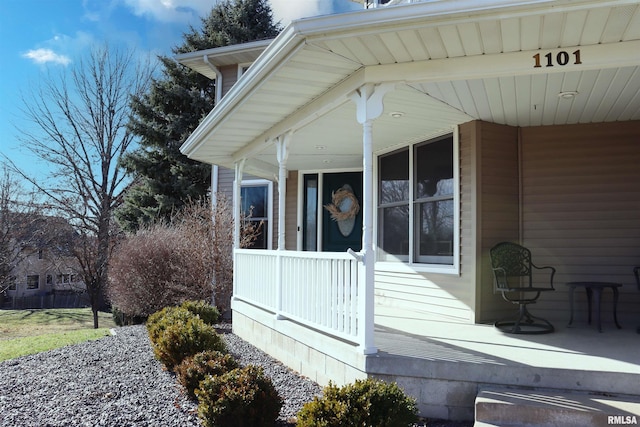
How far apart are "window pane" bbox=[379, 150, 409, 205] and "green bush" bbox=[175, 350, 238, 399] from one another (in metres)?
3.24

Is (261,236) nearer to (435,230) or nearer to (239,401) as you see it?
(435,230)

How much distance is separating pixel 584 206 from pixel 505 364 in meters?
2.67

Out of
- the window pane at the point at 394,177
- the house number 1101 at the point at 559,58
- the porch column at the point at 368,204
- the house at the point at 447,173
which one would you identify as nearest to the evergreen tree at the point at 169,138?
the house at the point at 447,173

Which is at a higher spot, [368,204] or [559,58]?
[559,58]

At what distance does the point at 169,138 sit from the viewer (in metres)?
15.7

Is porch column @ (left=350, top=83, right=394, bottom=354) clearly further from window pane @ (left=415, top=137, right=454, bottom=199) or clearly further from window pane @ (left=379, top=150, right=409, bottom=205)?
window pane @ (left=379, top=150, right=409, bottom=205)

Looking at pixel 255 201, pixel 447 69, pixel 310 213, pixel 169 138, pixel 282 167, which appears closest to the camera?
pixel 447 69

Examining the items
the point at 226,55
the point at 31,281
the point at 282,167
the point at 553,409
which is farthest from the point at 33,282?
the point at 553,409

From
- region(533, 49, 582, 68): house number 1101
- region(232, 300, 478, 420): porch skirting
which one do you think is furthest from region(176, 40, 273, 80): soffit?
region(533, 49, 582, 68): house number 1101

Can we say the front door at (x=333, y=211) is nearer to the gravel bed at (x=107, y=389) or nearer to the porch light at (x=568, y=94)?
the gravel bed at (x=107, y=389)

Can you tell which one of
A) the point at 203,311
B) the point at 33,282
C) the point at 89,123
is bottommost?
the point at 33,282

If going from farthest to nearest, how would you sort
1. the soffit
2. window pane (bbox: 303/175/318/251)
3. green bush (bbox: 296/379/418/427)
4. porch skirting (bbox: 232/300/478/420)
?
the soffit < window pane (bbox: 303/175/318/251) < porch skirting (bbox: 232/300/478/420) < green bush (bbox: 296/379/418/427)

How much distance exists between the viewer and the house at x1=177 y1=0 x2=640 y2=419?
3.27 meters

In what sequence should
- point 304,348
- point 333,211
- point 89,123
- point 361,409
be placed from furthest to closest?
1. point 89,123
2. point 333,211
3. point 304,348
4. point 361,409
